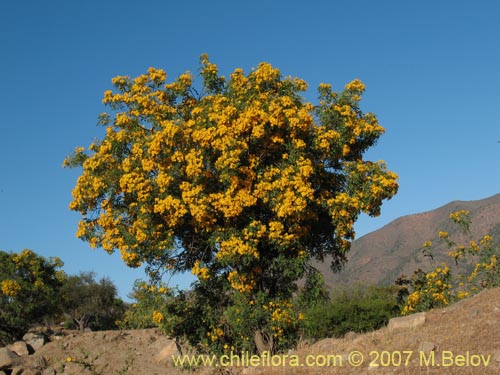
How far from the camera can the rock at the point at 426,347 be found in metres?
13.8

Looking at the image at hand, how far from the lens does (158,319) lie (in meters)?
18.5

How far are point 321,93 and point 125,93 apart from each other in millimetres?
7127

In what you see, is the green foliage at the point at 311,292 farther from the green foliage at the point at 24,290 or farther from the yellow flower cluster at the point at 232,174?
the green foliage at the point at 24,290

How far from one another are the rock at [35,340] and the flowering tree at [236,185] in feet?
58.9

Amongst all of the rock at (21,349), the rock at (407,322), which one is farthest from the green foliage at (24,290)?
the rock at (407,322)

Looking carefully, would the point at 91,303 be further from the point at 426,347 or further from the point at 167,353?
the point at 426,347

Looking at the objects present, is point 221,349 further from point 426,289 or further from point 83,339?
point 83,339

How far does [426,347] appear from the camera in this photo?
13.9m

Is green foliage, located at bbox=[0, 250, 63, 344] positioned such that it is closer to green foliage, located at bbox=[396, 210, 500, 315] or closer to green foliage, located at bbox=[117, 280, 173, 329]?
green foliage, located at bbox=[117, 280, 173, 329]

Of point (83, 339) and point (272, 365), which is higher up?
point (83, 339)

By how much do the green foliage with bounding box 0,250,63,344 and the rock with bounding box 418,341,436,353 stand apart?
28993 mm

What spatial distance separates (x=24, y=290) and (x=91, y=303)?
2071cm

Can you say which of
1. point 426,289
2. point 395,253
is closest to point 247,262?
point 426,289

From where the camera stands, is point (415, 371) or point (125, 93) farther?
point (125, 93)
